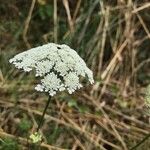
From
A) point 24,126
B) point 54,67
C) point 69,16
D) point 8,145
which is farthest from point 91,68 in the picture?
point 54,67

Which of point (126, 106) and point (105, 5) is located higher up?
point (105, 5)

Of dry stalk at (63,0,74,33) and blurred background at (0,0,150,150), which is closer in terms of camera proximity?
blurred background at (0,0,150,150)

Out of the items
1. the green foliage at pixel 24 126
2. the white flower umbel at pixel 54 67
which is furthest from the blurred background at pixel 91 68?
the white flower umbel at pixel 54 67

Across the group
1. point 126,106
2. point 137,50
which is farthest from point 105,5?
point 126,106

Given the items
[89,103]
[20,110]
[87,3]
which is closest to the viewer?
[20,110]

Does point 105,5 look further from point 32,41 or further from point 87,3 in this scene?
point 32,41

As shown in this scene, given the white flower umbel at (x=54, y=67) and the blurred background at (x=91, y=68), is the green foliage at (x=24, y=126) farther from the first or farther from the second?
the white flower umbel at (x=54, y=67)

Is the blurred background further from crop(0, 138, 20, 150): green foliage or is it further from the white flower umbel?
the white flower umbel

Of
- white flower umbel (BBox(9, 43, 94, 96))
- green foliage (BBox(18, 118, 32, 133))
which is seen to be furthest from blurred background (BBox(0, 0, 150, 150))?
white flower umbel (BBox(9, 43, 94, 96))
